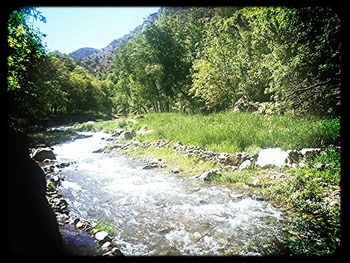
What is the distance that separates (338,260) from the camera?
243 cm

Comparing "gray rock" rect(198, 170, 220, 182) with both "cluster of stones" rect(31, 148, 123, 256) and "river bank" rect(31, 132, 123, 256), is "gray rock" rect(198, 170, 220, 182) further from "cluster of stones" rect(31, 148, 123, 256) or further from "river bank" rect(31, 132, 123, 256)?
"cluster of stones" rect(31, 148, 123, 256)

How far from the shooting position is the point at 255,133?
9.80 meters

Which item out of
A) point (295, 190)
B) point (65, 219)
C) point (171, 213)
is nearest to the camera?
point (65, 219)

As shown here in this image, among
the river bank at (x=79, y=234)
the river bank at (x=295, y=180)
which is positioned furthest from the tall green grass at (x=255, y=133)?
the river bank at (x=79, y=234)

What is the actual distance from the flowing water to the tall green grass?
215cm

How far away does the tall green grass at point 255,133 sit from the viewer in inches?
311

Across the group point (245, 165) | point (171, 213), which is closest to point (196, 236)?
point (171, 213)

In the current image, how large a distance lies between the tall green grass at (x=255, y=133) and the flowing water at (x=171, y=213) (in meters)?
2.15

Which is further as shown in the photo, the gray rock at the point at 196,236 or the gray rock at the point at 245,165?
the gray rock at the point at 245,165

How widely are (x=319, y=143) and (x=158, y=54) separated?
54.6ft

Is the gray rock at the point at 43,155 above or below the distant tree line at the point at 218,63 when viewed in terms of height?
below

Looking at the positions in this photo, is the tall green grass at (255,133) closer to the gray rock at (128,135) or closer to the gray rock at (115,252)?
the gray rock at (128,135)

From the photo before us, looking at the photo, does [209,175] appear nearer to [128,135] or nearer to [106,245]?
[106,245]

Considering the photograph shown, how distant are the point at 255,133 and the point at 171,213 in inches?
175
